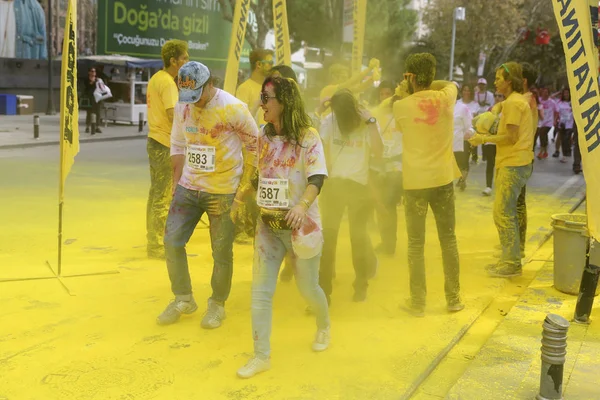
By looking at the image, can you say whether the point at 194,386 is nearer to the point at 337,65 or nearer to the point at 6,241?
the point at 6,241

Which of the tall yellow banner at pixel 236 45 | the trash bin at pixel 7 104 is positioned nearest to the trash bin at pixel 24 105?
the trash bin at pixel 7 104

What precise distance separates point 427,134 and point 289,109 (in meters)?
1.63

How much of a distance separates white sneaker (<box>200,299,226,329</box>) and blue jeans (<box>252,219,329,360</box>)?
2.80 ft

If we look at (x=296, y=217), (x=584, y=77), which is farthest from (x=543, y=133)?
(x=296, y=217)

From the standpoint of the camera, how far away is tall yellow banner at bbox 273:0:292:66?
356 inches

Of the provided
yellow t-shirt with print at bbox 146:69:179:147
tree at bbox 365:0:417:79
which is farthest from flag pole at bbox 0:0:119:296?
tree at bbox 365:0:417:79

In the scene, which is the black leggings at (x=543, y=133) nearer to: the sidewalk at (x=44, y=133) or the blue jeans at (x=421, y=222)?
the sidewalk at (x=44, y=133)

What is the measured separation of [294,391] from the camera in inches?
169

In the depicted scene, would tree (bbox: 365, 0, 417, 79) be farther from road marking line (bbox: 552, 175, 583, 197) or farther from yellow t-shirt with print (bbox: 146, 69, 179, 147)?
yellow t-shirt with print (bbox: 146, 69, 179, 147)

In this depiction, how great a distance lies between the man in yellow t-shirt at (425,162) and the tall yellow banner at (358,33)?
482 centimetres

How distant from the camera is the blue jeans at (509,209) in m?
7.09

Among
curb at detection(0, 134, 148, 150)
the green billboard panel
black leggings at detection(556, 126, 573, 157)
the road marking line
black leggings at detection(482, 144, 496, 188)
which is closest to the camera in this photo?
black leggings at detection(482, 144, 496, 188)

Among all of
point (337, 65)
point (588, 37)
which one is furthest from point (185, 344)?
point (337, 65)

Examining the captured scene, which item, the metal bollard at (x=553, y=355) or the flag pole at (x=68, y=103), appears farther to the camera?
→ the flag pole at (x=68, y=103)
